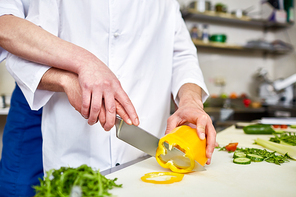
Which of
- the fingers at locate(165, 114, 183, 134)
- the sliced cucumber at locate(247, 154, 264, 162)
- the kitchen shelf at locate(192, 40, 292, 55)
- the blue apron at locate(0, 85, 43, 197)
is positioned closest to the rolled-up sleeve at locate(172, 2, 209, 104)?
the fingers at locate(165, 114, 183, 134)

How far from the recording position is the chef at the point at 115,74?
87 cm

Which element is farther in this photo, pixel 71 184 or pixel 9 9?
pixel 9 9

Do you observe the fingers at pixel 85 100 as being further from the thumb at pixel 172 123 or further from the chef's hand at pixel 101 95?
the thumb at pixel 172 123

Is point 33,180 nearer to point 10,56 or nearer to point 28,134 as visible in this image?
point 28,134

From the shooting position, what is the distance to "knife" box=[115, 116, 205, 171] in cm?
74

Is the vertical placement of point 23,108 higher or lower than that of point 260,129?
higher

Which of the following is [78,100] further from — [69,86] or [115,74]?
[115,74]

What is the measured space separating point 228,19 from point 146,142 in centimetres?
356

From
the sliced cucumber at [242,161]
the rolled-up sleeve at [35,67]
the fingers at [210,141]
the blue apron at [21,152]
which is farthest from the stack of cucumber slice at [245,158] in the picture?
the blue apron at [21,152]

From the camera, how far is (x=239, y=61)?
13.8 ft

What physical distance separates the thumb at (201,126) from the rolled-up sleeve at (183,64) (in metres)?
0.26

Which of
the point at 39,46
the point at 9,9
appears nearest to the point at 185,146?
the point at 39,46

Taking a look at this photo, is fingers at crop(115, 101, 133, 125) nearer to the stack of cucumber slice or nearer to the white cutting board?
the white cutting board

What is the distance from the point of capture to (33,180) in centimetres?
108
